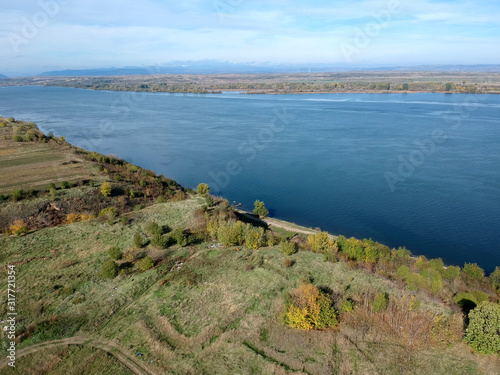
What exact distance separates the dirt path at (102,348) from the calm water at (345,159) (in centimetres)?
1733


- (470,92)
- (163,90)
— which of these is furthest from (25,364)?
(163,90)

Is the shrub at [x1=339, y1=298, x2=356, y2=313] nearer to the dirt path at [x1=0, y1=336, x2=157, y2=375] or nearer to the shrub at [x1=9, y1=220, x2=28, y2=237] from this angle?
the dirt path at [x1=0, y1=336, x2=157, y2=375]

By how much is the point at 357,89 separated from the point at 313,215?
308 feet

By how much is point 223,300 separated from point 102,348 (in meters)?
4.37

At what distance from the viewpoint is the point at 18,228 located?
18.3 metres

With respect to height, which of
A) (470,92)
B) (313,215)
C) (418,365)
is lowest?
(313,215)

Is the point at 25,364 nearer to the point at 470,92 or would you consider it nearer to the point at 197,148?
the point at 197,148

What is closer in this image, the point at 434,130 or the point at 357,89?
the point at 434,130

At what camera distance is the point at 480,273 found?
15.8 metres

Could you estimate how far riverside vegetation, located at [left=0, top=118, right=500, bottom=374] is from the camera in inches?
402

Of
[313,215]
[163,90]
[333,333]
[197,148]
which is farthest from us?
[163,90]

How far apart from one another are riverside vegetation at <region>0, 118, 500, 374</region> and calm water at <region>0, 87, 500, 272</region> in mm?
8627

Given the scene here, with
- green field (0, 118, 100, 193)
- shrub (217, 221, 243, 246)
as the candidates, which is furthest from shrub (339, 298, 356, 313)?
green field (0, 118, 100, 193)

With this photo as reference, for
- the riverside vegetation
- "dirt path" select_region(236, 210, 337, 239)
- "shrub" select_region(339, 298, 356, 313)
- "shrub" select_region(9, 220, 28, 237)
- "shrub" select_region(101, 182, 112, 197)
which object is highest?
"shrub" select_region(101, 182, 112, 197)
